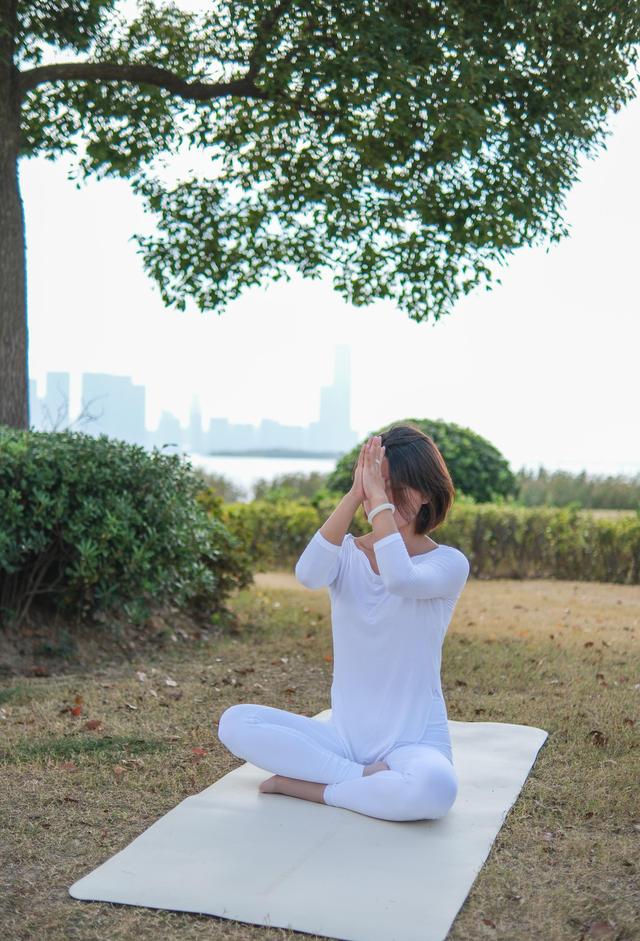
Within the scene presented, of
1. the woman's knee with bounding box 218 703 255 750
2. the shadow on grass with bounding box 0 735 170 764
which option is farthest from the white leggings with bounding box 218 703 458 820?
the shadow on grass with bounding box 0 735 170 764

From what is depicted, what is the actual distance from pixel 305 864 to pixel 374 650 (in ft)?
2.97

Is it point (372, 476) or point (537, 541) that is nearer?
point (372, 476)

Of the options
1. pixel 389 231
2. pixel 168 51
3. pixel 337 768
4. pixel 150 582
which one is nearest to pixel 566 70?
pixel 389 231

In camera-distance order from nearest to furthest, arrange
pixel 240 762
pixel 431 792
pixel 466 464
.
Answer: pixel 431 792, pixel 240 762, pixel 466 464

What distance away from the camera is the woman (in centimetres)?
373

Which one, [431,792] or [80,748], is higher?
[431,792]

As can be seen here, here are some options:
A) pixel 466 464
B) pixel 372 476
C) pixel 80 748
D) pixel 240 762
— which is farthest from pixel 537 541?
pixel 372 476

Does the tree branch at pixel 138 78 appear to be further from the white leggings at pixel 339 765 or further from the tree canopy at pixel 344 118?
the white leggings at pixel 339 765

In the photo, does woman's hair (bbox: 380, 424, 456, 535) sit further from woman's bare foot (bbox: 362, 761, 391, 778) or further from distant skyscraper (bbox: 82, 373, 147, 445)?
distant skyscraper (bbox: 82, 373, 147, 445)

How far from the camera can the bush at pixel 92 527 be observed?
21.4ft

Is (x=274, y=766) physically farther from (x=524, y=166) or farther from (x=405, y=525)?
(x=524, y=166)

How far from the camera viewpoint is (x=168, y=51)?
30.7 feet

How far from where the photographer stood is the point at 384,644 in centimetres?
381

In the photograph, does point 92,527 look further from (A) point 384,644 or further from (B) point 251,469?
(B) point 251,469
